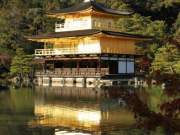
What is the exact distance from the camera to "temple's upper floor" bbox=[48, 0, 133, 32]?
156 ft

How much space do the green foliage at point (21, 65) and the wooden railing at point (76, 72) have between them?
1.15 m

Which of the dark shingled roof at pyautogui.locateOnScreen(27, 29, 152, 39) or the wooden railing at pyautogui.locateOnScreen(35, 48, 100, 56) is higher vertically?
the dark shingled roof at pyautogui.locateOnScreen(27, 29, 152, 39)

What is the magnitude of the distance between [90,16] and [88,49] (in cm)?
357

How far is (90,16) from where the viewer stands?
157 ft

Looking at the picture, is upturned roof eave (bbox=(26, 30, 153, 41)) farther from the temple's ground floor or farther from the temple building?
the temple's ground floor

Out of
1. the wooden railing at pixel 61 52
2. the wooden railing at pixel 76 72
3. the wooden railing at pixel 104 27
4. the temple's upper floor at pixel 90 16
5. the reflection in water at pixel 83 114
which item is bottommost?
the wooden railing at pixel 76 72

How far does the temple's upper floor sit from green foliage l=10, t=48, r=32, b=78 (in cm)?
512

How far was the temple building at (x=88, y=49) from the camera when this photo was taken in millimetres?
44269

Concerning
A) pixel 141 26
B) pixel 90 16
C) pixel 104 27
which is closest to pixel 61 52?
pixel 90 16

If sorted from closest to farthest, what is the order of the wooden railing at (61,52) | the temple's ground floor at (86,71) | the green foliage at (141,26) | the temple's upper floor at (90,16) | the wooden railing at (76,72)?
the temple's ground floor at (86,71)
the wooden railing at (76,72)
the wooden railing at (61,52)
the temple's upper floor at (90,16)
the green foliage at (141,26)

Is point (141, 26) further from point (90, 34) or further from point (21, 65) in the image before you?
point (21, 65)

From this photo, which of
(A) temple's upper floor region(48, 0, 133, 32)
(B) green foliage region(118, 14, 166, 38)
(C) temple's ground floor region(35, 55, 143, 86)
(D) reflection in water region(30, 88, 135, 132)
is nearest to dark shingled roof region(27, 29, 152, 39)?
(A) temple's upper floor region(48, 0, 133, 32)

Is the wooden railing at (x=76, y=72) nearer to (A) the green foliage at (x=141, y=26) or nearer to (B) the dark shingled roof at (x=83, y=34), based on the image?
(B) the dark shingled roof at (x=83, y=34)

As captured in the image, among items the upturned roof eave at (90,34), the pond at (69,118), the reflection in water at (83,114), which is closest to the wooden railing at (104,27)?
the upturned roof eave at (90,34)
